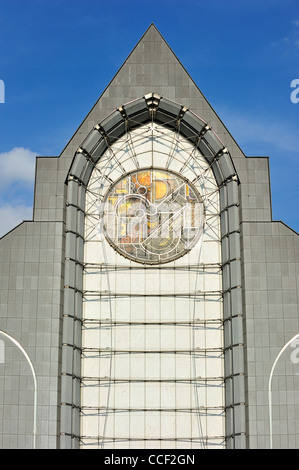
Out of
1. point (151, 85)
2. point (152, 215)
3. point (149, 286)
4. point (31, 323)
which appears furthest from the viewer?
point (151, 85)

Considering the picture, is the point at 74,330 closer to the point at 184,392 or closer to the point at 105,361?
the point at 105,361

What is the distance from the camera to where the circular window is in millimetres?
43312

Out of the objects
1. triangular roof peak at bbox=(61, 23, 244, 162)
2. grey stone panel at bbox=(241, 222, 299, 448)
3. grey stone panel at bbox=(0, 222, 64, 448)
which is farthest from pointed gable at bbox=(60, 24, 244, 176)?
grey stone panel at bbox=(0, 222, 64, 448)

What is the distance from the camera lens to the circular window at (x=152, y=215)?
43.3 meters

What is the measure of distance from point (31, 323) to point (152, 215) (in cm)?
942

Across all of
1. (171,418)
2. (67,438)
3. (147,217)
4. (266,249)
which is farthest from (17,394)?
(266,249)

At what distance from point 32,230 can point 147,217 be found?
671 cm

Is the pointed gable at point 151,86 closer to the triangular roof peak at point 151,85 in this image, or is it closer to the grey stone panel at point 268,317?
the triangular roof peak at point 151,85

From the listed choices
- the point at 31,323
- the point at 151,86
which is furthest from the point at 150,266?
the point at 151,86

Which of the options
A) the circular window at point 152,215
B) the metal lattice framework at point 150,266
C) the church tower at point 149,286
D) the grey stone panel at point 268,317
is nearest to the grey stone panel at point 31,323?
the church tower at point 149,286

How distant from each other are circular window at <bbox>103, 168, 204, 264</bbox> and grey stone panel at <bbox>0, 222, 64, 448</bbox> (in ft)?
12.9

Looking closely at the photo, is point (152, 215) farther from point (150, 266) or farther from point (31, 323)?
point (31, 323)

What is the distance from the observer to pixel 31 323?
1563 inches

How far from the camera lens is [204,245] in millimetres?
43438
